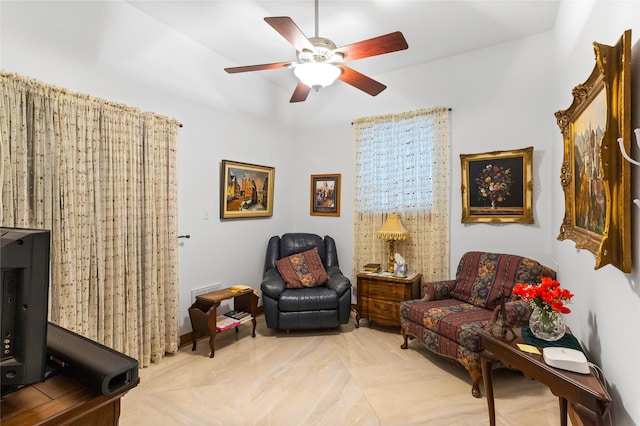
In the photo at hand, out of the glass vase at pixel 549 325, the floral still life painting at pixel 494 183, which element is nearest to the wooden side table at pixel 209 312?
the glass vase at pixel 549 325

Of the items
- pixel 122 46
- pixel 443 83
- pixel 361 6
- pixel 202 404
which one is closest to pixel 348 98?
pixel 443 83

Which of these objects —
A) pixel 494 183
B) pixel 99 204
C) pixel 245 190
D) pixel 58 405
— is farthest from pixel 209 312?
pixel 494 183

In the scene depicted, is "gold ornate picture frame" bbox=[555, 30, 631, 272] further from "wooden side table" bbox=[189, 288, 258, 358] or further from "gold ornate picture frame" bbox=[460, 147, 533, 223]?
"wooden side table" bbox=[189, 288, 258, 358]

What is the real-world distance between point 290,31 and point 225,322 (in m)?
2.72

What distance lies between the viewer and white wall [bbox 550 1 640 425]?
3.89ft

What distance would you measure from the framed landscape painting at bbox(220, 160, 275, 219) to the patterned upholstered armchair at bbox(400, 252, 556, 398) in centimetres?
216

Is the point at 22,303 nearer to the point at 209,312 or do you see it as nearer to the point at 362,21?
the point at 209,312

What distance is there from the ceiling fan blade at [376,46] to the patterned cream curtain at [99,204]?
185 centimetres

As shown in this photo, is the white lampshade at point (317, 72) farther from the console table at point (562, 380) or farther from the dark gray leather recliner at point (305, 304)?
the dark gray leather recliner at point (305, 304)

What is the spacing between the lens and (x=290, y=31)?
2006 mm

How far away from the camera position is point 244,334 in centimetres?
354

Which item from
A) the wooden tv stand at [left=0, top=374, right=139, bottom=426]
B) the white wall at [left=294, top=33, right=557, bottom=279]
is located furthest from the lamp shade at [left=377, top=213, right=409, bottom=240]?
the wooden tv stand at [left=0, top=374, right=139, bottom=426]

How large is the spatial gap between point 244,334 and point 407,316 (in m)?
1.79

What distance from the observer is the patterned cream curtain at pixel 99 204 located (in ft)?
6.84
